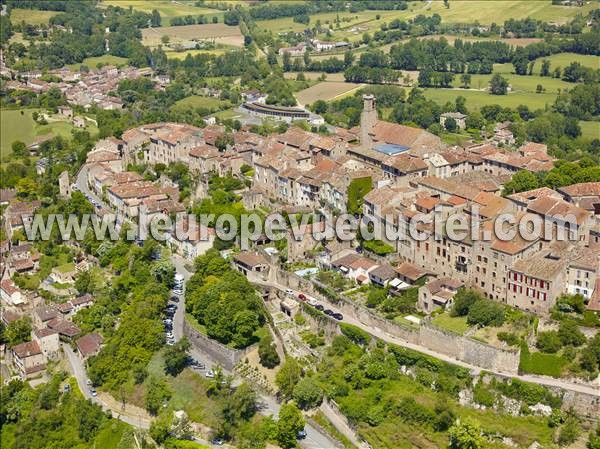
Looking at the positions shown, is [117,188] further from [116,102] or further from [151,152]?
[116,102]

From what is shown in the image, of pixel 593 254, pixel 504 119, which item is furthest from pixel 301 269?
pixel 504 119

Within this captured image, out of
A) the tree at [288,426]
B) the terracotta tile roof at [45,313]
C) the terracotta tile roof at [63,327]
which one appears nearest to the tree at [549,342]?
the tree at [288,426]

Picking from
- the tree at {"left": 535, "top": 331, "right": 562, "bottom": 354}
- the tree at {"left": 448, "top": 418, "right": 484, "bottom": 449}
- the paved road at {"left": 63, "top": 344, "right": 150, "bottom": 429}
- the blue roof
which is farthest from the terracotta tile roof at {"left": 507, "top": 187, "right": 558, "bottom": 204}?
the paved road at {"left": 63, "top": 344, "right": 150, "bottom": 429}

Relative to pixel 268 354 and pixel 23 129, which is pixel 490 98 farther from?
pixel 268 354

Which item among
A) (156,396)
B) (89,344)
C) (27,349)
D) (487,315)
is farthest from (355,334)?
(27,349)

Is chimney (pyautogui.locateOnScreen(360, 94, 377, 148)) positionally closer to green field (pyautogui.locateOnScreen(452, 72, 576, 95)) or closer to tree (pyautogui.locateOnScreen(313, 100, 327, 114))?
tree (pyautogui.locateOnScreen(313, 100, 327, 114))

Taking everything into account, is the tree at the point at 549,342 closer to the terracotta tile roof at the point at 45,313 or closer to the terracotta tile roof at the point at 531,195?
the terracotta tile roof at the point at 531,195
